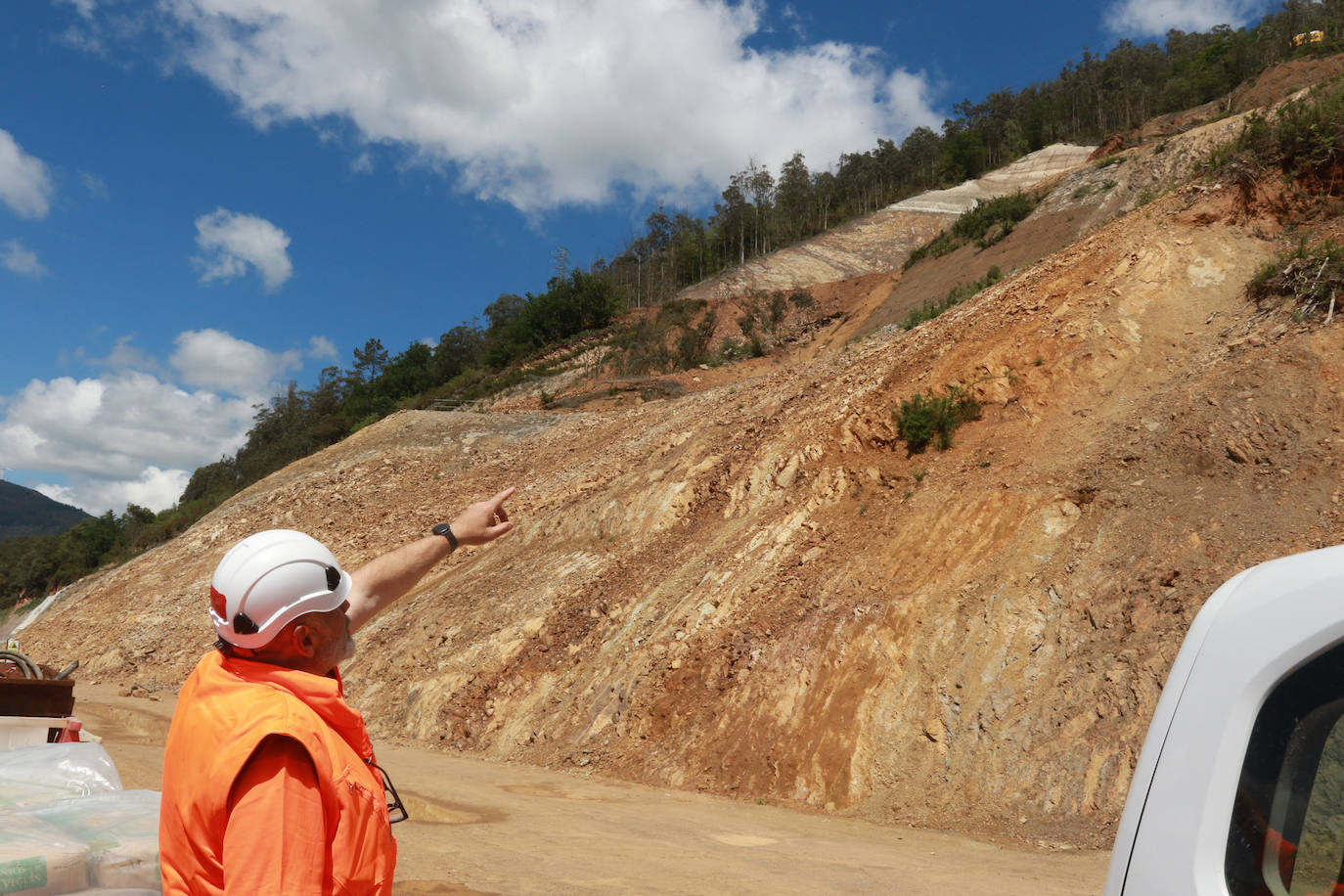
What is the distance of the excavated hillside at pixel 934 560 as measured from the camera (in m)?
9.52

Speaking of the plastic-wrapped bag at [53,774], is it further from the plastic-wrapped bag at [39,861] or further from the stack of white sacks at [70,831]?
the plastic-wrapped bag at [39,861]

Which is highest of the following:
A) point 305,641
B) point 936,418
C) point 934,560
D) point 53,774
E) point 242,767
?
point 936,418

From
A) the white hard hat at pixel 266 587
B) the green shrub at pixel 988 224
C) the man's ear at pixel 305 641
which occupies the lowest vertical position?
the man's ear at pixel 305 641

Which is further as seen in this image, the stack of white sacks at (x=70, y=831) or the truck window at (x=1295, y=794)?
the stack of white sacks at (x=70, y=831)

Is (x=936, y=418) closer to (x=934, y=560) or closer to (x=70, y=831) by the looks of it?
(x=934, y=560)

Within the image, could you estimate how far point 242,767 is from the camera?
1.71 meters

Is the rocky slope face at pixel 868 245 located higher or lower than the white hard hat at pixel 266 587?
higher

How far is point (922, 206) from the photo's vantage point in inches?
2388

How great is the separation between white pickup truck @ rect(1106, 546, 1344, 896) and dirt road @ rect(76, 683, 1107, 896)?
5.62m

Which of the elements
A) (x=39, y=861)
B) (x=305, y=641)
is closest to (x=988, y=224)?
(x=39, y=861)

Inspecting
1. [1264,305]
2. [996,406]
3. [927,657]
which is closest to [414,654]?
[927,657]

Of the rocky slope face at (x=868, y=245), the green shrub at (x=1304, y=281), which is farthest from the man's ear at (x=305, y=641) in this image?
the rocky slope face at (x=868, y=245)

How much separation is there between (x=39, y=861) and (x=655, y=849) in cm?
547

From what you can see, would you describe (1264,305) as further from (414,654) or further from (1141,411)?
(414,654)
